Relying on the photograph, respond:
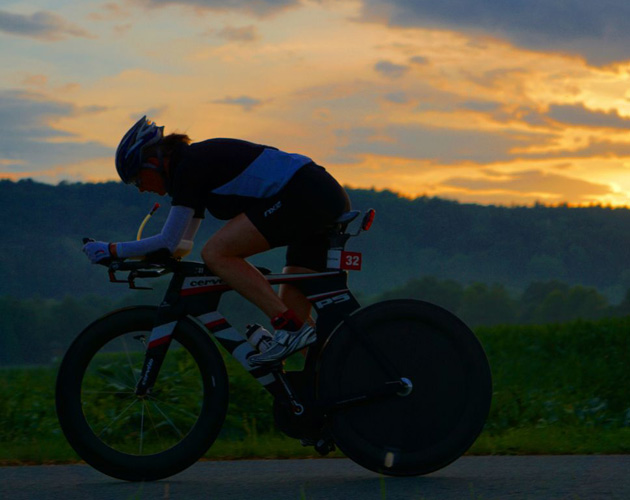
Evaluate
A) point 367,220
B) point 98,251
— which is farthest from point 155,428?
point 367,220

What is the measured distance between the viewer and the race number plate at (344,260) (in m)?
4.69

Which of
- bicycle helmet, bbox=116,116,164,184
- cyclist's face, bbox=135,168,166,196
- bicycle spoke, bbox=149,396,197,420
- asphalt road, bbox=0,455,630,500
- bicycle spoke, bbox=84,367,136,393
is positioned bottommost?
asphalt road, bbox=0,455,630,500

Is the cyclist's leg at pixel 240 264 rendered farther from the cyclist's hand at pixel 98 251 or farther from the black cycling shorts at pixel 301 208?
the cyclist's hand at pixel 98 251

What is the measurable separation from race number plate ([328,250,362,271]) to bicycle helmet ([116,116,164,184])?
1053mm

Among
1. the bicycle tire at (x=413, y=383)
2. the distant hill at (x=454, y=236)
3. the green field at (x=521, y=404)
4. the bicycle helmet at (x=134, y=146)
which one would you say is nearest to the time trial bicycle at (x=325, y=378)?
the bicycle tire at (x=413, y=383)

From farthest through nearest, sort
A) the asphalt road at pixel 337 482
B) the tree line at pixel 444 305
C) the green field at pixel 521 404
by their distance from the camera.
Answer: the tree line at pixel 444 305 → the green field at pixel 521 404 → the asphalt road at pixel 337 482

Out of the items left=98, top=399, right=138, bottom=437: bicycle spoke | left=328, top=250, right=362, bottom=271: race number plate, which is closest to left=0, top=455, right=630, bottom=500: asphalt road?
left=98, top=399, right=138, bottom=437: bicycle spoke

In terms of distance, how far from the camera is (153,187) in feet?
15.6

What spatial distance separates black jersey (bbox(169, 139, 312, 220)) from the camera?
179 inches

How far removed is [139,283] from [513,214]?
190 ft

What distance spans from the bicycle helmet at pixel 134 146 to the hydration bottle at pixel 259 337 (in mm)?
969

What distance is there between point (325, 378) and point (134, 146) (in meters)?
1.49

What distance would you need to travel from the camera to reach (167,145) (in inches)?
186

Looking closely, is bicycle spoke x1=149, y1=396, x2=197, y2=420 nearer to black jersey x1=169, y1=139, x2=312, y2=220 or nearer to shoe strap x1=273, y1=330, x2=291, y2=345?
shoe strap x1=273, y1=330, x2=291, y2=345
